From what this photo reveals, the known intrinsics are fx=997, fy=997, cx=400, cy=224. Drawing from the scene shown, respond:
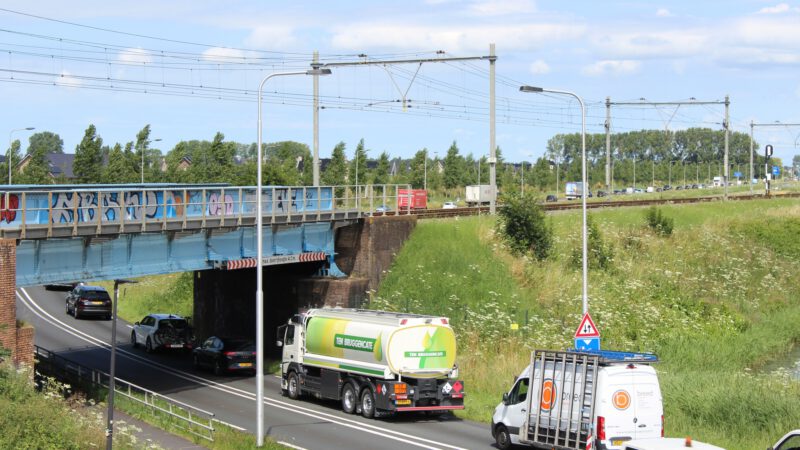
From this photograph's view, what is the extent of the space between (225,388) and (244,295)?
10091 mm

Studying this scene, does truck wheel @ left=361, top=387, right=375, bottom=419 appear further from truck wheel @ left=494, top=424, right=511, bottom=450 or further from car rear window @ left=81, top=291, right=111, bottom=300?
car rear window @ left=81, top=291, right=111, bottom=300

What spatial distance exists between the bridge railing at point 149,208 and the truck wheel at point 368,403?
9.57 meters

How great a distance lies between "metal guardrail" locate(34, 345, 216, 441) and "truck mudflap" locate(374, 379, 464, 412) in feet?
15.4

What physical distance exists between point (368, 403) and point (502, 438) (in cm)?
614

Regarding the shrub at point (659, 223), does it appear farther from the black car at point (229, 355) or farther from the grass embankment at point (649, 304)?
the black car at point (229, 355)

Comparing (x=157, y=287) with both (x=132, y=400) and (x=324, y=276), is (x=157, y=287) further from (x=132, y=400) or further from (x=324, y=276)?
(x=132, y=400)

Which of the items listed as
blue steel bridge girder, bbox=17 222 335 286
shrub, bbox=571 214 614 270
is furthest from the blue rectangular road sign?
shrub, bbox=571 214 614 270

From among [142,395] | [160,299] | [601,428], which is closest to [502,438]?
[601,428]

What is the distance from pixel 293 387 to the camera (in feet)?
105

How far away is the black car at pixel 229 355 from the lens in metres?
37.7

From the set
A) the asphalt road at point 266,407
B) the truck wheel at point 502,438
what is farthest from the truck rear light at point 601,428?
the asphalt road at point 266,407

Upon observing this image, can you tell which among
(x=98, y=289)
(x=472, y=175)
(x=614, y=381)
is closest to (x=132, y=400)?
(x=614, y=381)

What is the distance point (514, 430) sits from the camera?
22.8 meters

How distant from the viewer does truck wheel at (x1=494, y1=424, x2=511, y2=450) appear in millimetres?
23078
